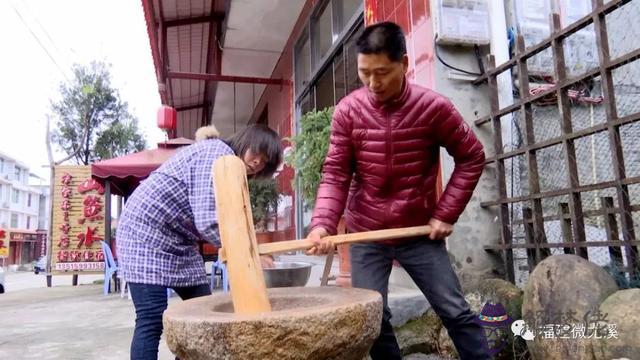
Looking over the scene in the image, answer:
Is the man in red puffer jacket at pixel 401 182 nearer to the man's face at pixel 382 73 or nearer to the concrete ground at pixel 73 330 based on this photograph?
the man's face at pixel 382 73

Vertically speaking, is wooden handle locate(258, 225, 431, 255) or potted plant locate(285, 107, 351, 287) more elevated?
potted plant locate(285, 107, 351, 287)

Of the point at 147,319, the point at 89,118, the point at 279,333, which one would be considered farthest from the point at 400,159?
the point at 89,118

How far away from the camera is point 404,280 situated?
3590 millimetres

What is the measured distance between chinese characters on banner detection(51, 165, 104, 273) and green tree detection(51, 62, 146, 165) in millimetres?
6028

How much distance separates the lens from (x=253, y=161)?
2135mm

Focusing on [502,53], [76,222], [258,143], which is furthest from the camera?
[76,222]

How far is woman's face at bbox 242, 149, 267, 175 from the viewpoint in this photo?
2.12m

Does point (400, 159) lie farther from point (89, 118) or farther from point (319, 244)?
point (89, 118)

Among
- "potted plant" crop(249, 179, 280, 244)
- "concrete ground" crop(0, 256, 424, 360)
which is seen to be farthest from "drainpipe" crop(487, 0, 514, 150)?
"potted plant" crop(249, 179, 280, 244)

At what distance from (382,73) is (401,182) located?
18.1 inches

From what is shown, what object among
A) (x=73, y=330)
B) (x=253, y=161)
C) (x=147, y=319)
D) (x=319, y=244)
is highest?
(x=253, y=161)

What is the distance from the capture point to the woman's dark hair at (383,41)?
71.8 inches

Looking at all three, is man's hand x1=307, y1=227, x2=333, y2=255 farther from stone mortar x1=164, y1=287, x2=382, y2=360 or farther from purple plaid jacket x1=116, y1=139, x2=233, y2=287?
purple plaid jacket x1=116, y1=139, x2=233, y2=287

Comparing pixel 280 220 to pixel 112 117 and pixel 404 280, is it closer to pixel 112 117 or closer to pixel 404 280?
pixel 404 280
